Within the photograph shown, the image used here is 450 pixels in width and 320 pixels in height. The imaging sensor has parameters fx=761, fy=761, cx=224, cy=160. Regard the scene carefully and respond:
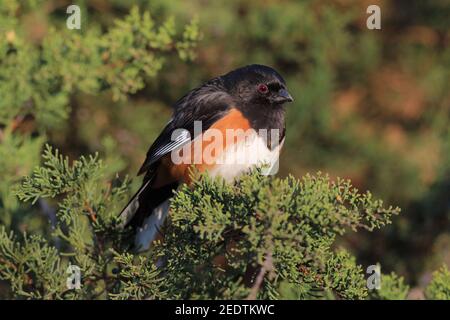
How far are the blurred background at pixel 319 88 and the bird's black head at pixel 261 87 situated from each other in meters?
0.73

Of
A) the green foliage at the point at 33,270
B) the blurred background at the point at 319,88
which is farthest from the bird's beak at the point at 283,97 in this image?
the green foliage at the point at 33,270

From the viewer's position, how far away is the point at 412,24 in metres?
4.68

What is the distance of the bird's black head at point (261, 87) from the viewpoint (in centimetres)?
313

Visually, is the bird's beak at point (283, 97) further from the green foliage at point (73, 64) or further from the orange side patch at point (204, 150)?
the green foliage at point (73, 64)

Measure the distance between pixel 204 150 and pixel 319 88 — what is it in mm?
1227

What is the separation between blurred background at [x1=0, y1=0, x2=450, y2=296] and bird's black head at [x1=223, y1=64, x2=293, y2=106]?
732mm

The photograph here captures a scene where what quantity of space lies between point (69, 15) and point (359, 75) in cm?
171

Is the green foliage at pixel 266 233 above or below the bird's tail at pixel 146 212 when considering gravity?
above

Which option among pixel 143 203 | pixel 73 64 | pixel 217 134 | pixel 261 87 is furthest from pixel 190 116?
pixel 73 64

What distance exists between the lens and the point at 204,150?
119 inches

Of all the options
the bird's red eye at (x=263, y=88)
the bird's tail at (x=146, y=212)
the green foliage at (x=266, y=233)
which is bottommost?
the bird's tail at (x=146, y=212)

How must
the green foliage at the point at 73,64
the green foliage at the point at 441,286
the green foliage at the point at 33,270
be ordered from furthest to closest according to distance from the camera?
the green foliage at the point at 73,64 → the green foliage at the point at 33,270 → the green foliage at the point at 441,286
